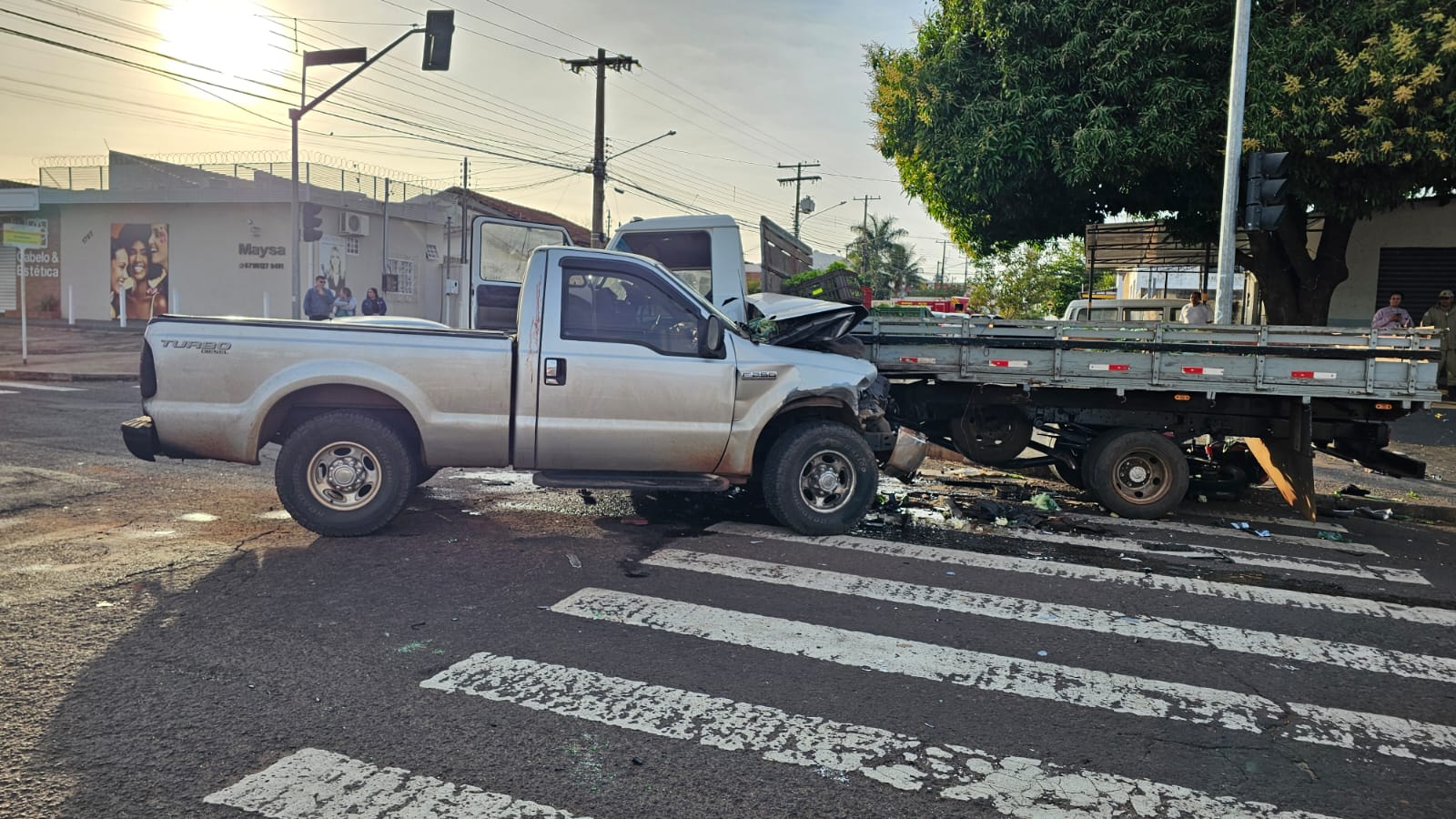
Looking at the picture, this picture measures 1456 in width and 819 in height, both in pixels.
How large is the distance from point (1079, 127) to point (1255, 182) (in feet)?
11.7

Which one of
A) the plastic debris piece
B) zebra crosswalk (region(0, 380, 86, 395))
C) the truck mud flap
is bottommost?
the plastic debris piece

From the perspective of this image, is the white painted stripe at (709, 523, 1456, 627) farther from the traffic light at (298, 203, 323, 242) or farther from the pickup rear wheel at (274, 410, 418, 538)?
the traffic light at (298, 203, 323, 242)

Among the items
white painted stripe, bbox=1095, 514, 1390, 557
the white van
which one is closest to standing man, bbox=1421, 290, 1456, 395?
the white van

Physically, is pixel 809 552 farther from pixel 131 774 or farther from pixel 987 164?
pixel 987 164

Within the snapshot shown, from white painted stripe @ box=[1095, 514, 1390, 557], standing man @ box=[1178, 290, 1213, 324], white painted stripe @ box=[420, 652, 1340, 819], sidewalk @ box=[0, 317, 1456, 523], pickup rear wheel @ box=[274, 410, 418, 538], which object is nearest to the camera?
white painted stripe @ box=[420, 652, 1340, 819]

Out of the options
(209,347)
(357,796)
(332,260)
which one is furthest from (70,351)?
(357,796)

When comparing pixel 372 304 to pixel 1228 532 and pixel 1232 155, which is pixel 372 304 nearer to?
pixel 1232 155

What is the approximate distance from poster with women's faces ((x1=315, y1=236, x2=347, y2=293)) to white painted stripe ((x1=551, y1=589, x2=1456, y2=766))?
95.3 feet

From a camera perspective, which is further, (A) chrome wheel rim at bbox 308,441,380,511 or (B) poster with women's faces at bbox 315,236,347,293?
(B) poster with women's faces at bbox 315,236,347,293

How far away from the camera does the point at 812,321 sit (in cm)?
776

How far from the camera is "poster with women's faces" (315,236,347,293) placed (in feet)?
104

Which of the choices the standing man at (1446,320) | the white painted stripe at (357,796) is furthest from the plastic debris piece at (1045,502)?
the standing man at (1446,320)

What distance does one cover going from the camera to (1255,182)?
34.0 ft

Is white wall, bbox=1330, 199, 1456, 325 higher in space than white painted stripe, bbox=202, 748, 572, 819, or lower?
higher
